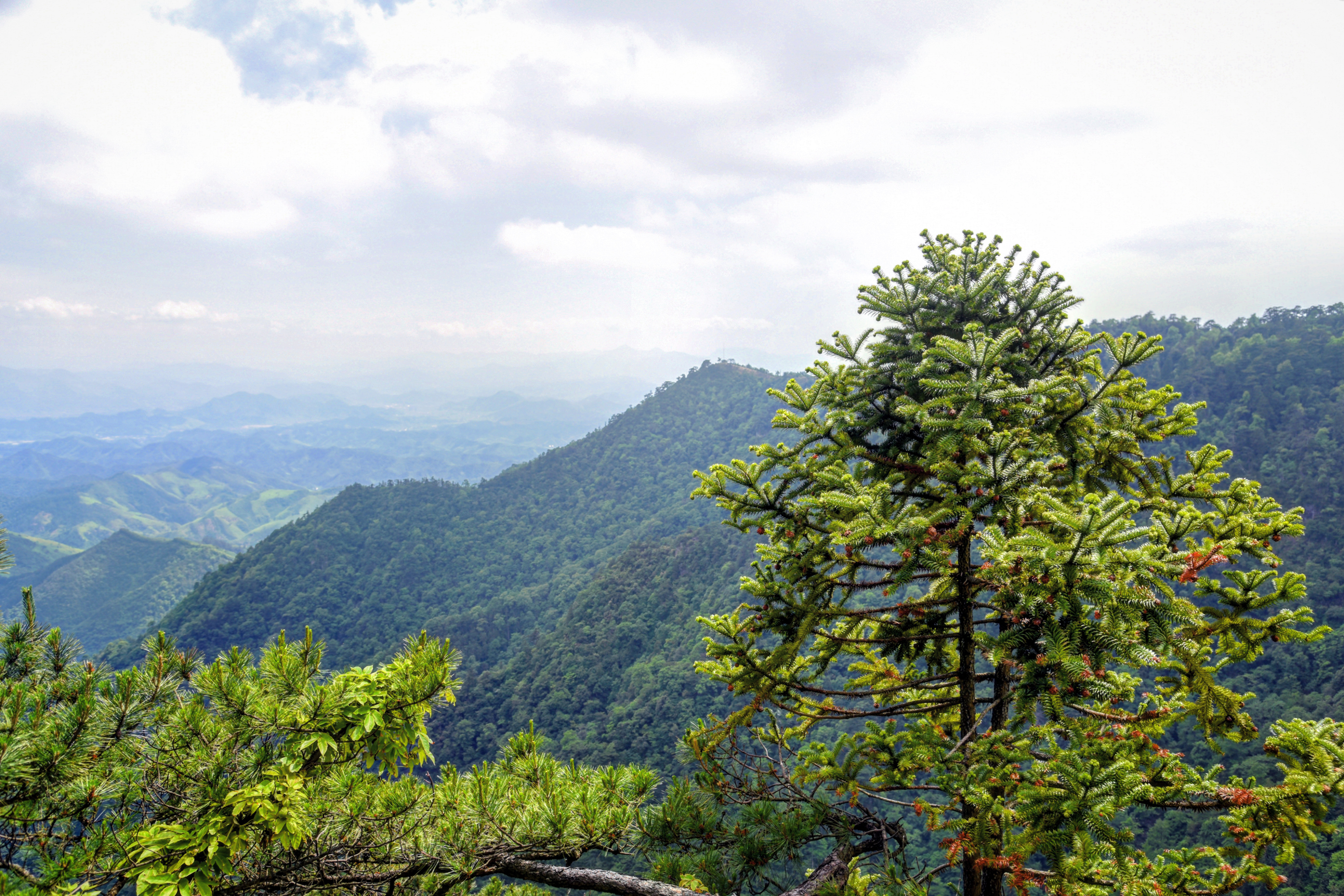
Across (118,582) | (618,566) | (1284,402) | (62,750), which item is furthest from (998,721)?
(118,582)

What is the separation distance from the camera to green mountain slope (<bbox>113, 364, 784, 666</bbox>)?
303 feet

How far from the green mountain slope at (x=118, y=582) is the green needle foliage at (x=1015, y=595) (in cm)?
17338

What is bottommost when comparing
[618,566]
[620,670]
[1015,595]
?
[620,670]

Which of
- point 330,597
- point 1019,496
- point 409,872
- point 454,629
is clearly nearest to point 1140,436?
point 1019,496

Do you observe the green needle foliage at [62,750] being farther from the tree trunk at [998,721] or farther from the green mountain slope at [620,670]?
the green mountain slope at [620,670]

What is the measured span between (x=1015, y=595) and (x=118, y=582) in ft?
666

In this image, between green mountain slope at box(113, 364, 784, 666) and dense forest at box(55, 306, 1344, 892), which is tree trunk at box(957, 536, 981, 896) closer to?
dense forest at box(55, 306, 1344, 892)

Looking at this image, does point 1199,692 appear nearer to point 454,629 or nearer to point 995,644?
point 995,644

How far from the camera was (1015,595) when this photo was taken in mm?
3812

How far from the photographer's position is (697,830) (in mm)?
4859

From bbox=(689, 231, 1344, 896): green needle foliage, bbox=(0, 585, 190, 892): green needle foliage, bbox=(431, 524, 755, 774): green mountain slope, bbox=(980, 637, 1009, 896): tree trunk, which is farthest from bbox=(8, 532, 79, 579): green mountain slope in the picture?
bbox=(980, 637, 1009, 896): tree trunk

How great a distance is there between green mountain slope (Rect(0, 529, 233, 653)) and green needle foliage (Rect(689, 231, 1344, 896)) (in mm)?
173384

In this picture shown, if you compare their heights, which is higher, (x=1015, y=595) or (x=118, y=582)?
(x=1015, y=595)

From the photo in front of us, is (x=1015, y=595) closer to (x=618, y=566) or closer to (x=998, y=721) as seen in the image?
(x=998, y=721)
